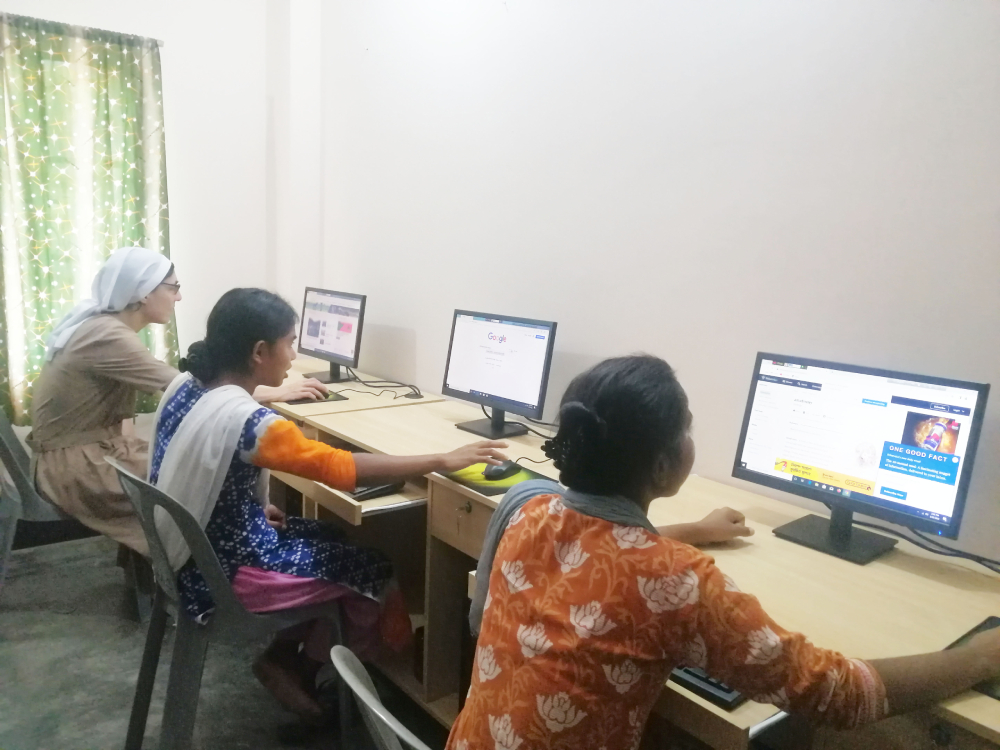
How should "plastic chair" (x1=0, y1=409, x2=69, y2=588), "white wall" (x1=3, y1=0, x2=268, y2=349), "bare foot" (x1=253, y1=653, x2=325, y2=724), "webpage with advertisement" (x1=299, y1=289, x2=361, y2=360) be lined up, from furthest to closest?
"white wall" (x1=3, y1=0, x2=268, y2=349)
"webpage with advertisement" (x1=299, y1=289, x2=361, y2=360)
"plastic chair" (x1=0, y1=409, x2=69, y2=588)
"bare foot" (x1=253, y1=653, x2=325, y2=724)

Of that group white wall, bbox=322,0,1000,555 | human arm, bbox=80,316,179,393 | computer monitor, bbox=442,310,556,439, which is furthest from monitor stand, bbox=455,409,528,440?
human arm, bbox=80,316,179,393

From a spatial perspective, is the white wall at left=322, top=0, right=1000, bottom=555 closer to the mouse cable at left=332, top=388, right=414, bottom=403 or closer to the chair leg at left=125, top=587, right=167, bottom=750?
the mouse cable at left=332, top=388, right=414, bottom=403

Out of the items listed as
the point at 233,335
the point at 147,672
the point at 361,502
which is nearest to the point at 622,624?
the point at 361,502

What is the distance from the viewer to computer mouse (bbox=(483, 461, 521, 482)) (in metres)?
1.76

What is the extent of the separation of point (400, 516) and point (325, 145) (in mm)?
1997

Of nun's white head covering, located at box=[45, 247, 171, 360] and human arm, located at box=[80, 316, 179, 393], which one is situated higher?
nun's white head covering, located at box=[45, 247, 171, 360]

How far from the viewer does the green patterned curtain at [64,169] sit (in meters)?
3.04

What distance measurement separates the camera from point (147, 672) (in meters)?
1.80

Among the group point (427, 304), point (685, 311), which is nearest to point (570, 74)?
point (685, 311)

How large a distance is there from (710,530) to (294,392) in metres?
1.70

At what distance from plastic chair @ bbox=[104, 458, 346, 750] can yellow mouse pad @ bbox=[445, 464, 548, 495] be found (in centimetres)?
45

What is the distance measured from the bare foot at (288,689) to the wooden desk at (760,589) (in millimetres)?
258

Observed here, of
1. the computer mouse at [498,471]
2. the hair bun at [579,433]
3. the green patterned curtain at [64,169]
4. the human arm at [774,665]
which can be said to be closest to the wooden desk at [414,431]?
the computer mouse at [498,471]

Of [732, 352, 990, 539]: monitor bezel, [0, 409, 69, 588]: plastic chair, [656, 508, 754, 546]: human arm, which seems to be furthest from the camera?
[0, 409, 69, 588]: plastic chair
